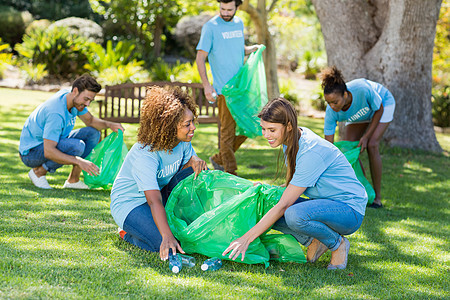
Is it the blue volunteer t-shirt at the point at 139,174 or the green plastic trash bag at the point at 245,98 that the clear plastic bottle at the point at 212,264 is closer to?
the blue volunteer t-shirt at the point at 139,174

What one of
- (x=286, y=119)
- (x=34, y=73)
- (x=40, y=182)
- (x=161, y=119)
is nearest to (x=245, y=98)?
(x=40, y=182)

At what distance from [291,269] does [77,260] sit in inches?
48.3

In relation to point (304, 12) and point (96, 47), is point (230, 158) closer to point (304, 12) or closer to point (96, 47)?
point (96, 47)

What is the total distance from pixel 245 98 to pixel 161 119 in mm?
2417

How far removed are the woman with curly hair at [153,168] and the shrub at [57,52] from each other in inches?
398

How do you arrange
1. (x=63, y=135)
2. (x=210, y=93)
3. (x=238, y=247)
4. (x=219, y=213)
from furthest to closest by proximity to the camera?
(x=210, y=93) < (x=63, y=135) < (x=219, y=213) < (x=238, y=247)

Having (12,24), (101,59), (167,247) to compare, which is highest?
(12,24)

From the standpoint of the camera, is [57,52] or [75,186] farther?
[57,52]

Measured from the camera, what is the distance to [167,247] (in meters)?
3.06

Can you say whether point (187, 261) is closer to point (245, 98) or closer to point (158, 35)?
point (245, 98)

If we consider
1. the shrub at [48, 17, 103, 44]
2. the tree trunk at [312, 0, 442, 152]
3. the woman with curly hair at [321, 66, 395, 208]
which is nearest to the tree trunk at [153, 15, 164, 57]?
the shrub at [48, 17, 103, 44]

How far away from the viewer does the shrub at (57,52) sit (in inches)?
501

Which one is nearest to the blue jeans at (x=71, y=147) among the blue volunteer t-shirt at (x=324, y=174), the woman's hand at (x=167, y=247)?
the woman's hand at (x=167, y=247)

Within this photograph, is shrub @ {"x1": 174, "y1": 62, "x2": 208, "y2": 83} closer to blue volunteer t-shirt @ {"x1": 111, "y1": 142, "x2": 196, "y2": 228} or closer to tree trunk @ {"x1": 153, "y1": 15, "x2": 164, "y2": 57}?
tree trunk @ {"x1": 153, "y1": 15, "x2": 164, "y2": 57}
